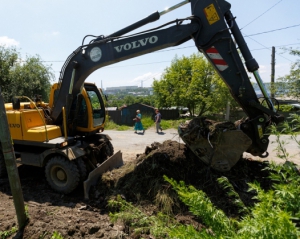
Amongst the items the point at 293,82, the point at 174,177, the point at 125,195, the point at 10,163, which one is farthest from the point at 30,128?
the point at 293,82

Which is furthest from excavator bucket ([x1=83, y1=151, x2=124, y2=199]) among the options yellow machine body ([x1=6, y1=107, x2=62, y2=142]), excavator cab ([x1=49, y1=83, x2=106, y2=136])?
yellow machine body ([x1=6, y1=107, x2=62, y2=142])

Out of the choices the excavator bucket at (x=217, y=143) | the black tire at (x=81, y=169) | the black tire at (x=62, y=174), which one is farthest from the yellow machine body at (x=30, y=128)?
the excavator bucket at (x=217, y=143)

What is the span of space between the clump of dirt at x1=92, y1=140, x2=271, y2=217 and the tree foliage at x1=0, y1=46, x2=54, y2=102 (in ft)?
49.1

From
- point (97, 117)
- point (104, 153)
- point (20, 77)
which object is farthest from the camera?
point (20, 77)

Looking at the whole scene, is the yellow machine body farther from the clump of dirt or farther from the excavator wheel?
the clump of dirt

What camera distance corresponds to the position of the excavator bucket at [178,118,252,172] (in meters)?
4.02

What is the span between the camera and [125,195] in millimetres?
4148

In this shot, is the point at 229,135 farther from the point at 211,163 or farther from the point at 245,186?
the point at 245,186

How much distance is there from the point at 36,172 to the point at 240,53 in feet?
17.9

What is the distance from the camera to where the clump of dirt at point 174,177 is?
385 cm

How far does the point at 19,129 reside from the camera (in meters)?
4.88

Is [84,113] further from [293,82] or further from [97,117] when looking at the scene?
[293,82]

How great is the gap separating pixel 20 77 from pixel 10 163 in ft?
53.1

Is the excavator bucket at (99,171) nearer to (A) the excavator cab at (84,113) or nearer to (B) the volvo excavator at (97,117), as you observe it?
(B) the volvo excavator at (97,117)
